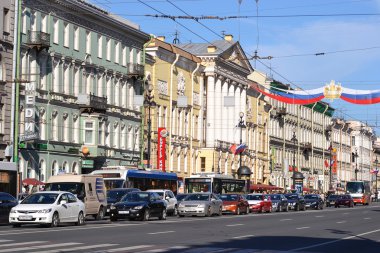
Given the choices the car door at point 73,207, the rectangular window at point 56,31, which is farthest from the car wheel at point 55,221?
the rectangular window at point 56,31

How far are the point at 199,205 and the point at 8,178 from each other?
11807 mm

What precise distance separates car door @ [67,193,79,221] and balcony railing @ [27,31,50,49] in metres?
25.0

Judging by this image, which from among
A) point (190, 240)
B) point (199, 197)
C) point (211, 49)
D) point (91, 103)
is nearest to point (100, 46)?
point (91, 103)

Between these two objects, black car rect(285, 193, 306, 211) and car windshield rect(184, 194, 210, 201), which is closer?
car windshield rect(184, 194, 210, 201)

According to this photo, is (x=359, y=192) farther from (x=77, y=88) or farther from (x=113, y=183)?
(x=113, y=183)

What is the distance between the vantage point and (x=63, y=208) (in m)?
34.5

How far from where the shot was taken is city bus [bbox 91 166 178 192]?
54500 millimetres

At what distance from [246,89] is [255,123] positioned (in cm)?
507

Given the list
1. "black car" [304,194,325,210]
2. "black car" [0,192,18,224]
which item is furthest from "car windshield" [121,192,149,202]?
"black car" [304,194,325,210]

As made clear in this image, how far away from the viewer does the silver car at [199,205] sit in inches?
1969

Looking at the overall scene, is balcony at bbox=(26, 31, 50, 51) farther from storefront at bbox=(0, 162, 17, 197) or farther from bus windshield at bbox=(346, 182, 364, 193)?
bus windshield at bbox=(346, 182, 364, 193)

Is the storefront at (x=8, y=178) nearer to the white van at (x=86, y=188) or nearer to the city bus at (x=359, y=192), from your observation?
the white van at (x=86, y=188)

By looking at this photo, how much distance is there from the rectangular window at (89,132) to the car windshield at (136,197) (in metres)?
25.2

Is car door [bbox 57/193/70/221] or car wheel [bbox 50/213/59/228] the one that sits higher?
car door [bbox 57/193/70/221]
